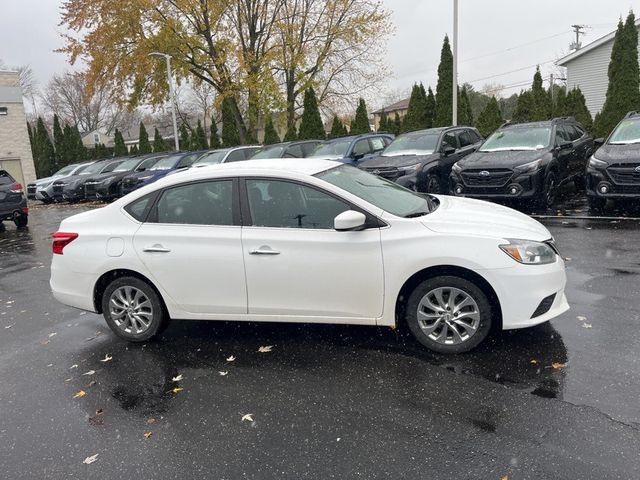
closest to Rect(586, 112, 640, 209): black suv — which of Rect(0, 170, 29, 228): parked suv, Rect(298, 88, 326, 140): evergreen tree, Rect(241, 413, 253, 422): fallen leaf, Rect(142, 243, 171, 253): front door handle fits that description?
Rect(142, 243, 171, 253): front door handle

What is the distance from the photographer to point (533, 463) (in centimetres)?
286

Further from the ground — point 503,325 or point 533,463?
point 503,325

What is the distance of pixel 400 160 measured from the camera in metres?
11.8

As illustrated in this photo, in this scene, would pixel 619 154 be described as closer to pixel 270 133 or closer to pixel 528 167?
pixel 528 167

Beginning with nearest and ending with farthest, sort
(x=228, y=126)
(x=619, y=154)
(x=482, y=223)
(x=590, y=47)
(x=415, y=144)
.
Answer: (x=482, y=223) → (x=619, y=154) → (x=415, y=144) → (x=590, y=47) → (x=228, y=126)

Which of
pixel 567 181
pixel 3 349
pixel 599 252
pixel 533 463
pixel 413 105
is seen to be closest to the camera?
pixel 533 463

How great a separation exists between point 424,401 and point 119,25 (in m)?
29.2

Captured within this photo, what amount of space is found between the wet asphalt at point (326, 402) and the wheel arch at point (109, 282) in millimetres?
414

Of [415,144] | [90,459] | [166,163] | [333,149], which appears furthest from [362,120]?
[90,459]

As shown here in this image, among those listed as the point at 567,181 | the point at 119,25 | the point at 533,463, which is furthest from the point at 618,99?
the point at 119,25

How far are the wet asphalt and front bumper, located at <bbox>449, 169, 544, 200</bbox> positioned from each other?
4.53 m

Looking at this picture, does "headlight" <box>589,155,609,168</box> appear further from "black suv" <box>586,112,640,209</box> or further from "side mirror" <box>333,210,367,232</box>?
"side mirror" <box>333,210,367,232</box>

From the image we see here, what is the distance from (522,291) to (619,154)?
664 cm

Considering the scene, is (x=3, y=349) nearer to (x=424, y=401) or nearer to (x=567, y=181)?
(x=424, y=401)
